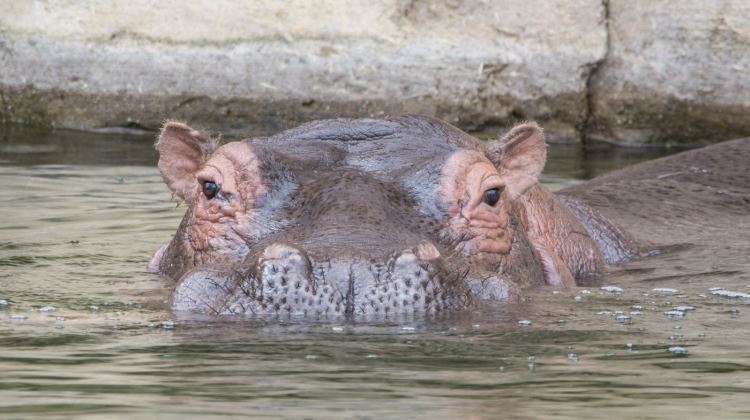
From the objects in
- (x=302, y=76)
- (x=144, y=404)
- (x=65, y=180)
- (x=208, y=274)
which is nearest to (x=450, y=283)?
(x=208, y=274)

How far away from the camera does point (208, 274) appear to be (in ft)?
17.4

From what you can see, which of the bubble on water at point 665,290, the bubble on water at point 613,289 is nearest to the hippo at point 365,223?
the bubble on water at point 613,289

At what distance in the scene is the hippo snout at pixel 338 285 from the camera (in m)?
4.88

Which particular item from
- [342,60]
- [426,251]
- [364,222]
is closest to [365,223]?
[364,222]

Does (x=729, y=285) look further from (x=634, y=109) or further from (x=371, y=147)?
(x=634, y=109)

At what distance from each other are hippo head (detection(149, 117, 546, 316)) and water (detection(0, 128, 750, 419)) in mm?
99

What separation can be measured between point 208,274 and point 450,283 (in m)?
0.83

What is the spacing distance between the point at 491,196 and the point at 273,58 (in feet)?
21.9

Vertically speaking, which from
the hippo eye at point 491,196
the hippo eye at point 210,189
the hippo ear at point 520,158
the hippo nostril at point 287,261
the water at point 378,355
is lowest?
the water at point 378,355

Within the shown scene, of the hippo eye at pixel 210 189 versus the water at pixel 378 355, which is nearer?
the water at pixel 378 355

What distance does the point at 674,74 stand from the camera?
12.6 meters

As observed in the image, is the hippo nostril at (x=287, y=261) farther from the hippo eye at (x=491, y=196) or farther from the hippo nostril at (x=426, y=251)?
the hippo eye at (x=491, y=196)

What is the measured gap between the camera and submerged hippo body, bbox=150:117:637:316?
16.1 feet

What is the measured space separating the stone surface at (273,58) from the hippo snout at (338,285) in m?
7.56
